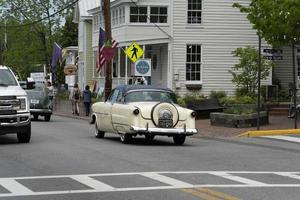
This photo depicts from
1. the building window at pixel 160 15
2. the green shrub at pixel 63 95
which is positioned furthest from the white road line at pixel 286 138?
the green shrub at pixel 63 95

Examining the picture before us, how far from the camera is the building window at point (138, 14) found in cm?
3969

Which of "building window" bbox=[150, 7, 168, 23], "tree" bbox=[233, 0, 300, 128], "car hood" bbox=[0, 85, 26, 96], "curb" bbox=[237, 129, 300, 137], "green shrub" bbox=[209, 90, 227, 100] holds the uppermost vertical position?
"building window" bbox=[150, 7, 168, 23]

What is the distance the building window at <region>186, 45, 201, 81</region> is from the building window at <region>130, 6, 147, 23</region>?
10.7ft

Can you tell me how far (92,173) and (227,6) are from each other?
93.6 ft

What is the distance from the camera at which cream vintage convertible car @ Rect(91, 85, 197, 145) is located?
1781 cm

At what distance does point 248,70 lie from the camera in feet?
116

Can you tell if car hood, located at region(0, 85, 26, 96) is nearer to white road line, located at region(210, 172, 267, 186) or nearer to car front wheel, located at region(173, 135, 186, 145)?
car front wheel, located at region(173, 135, 186, 145)

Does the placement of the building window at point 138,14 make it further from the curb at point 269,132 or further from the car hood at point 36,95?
the curb at point 269,132

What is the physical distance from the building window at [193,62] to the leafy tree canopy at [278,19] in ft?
40.0

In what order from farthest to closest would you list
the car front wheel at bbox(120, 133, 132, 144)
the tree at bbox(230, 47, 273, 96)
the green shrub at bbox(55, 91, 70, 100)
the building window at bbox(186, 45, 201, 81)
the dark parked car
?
the green shrub at bbox(55, 91, 70, 100), the building window at bbox(186, 45, 201, 81), the tree at bbox(230, 47, 273, 96), the dark parked car, the car front wheel at bbox(120, 133, 132, 144)

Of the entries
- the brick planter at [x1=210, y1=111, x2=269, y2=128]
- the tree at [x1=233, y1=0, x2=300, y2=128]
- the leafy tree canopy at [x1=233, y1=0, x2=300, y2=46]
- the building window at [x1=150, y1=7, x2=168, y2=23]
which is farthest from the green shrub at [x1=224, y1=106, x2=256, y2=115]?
the building window at [x1=150, y1=7, x2=168, y2=23]

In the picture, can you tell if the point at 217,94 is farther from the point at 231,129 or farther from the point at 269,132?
the point at 269,132

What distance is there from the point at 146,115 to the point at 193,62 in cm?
2129

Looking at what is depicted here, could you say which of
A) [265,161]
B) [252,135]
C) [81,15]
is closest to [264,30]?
[252,135]
